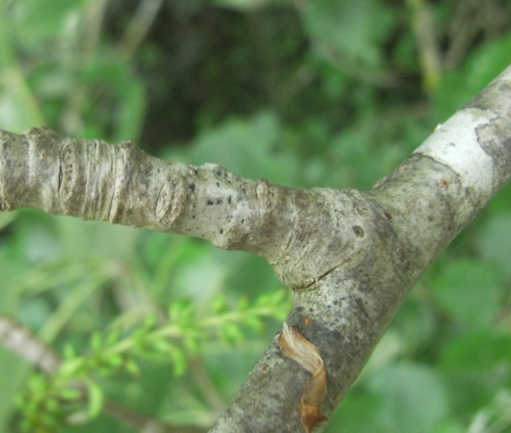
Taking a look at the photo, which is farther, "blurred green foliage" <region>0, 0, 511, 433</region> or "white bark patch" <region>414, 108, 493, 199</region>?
"blurred green foliage" <region>0, 0, 511, 433</region>

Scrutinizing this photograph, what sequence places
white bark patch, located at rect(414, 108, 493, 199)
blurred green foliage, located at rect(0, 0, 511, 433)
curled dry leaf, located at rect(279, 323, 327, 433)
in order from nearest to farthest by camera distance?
curled dry leaf, located at rect(279, 323, 327, 433) → white bark patch, located at rect(414, 108, 493, 199) → blurred green foliage, located at rect(0, 0, 511, 433)

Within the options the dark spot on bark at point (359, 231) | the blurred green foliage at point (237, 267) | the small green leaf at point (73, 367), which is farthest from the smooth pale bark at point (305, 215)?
the small green leaf at point (73, 367)

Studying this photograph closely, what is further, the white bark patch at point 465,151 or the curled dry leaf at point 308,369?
the white bark patch at point 465,151

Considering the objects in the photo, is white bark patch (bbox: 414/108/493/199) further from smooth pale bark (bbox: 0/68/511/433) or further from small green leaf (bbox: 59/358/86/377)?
small green leaf (bbox: 59/358/86/377)

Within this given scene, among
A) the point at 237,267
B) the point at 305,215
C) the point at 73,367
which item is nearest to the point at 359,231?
the point at 305,215

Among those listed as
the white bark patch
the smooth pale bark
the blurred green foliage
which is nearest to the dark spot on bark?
the smooth pale bark

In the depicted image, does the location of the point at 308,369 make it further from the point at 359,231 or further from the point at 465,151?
the point at 465,151

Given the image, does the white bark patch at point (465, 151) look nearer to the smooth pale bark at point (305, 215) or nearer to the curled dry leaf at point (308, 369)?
the smooth pale bark at point (305, 215)

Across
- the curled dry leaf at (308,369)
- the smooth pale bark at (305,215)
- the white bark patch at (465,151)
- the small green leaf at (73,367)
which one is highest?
the white bark patch at (465,151)
